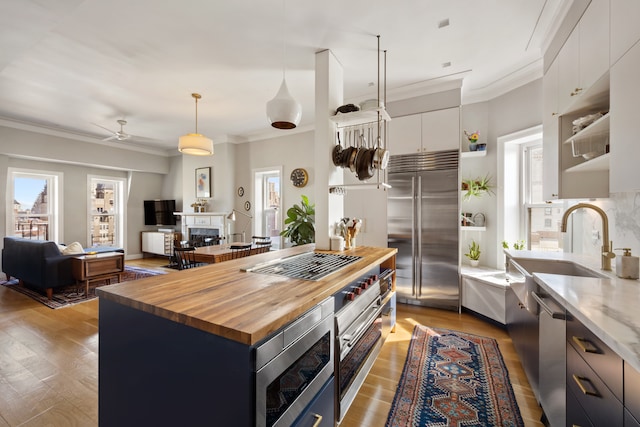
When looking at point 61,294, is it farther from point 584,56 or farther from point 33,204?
point 584,56

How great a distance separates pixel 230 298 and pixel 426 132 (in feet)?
10.6

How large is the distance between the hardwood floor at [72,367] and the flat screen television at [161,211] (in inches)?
153

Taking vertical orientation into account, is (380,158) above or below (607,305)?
above

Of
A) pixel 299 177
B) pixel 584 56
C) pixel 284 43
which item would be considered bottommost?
pixel 299 177

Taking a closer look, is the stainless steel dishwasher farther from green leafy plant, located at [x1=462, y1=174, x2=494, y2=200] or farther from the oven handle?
green leafy plant, located at [x1=462, y1=174, x2=494, y2=200]

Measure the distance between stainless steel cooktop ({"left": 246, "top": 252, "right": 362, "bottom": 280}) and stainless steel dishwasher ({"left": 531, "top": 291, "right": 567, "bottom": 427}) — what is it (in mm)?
1098

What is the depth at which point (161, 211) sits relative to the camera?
7371mm

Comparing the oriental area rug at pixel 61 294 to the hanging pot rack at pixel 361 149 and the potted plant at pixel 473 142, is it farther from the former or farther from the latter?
the potted plant at pixel 473 142

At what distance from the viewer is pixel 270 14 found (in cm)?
225

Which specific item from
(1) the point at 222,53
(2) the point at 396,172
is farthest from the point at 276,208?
(1) the point at 222,53

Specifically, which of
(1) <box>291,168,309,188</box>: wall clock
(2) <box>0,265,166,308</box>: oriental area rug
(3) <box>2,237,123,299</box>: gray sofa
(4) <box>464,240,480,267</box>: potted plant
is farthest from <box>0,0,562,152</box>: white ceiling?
(2) <box>0,265,166,308</box>: oriental area rug

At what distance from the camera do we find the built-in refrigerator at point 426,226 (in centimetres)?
336

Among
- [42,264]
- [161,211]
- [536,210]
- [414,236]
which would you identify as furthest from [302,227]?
[161,211]

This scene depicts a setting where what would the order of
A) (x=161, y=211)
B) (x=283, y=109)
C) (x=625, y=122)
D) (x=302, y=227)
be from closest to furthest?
(x=625, y=122) → (x=283, y=109) → (x=302, y=227) → (x=161, y=211)
